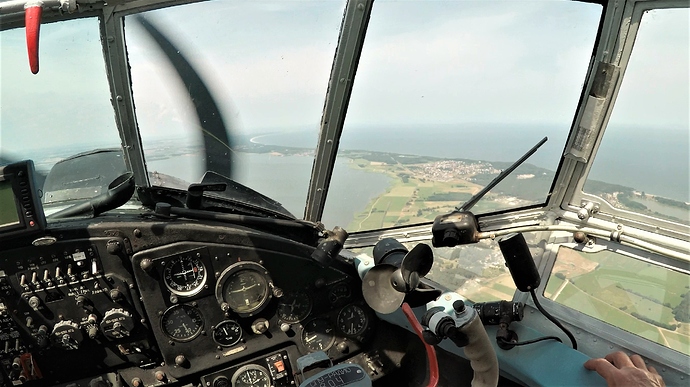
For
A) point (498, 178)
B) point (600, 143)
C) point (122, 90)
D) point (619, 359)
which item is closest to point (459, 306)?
point (619, 359)

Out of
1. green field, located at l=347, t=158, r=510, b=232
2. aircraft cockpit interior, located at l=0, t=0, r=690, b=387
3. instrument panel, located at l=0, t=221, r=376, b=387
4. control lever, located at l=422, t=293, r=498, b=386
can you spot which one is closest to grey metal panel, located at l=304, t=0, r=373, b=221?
aircraft cockpit interior, located at l=0, t=0, r=690, b=387

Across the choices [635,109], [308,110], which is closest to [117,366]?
[308,110]

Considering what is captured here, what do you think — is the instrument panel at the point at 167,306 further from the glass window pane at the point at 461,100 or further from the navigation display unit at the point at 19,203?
the glass window pane at the point at 461,100

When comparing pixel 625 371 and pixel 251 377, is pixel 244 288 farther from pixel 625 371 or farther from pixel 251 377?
pixel 625 371

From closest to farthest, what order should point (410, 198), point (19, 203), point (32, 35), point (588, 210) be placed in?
1. point (32, 35)
2. point (19, 203)
3. point (588, 210)
4. point (410, 198)

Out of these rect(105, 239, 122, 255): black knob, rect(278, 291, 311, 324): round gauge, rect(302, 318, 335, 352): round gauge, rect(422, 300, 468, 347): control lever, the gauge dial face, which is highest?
rect(422, 300, 468, 347): control lever

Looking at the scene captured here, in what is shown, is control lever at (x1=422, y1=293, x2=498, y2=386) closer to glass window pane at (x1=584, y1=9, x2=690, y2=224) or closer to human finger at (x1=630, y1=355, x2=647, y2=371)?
human finger at (x1=630, y1=355, x2=647, y2=371)

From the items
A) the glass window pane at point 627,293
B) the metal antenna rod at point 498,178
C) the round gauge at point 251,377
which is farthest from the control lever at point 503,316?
the round gauge at point 251,377
